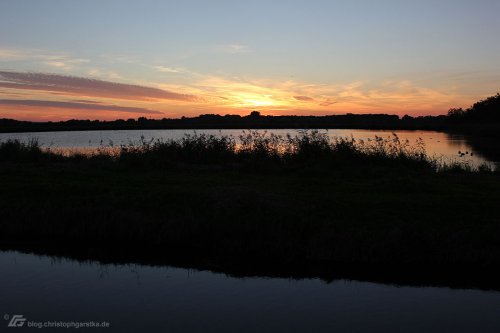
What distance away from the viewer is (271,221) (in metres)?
13.1

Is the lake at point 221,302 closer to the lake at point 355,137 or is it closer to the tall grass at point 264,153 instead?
the tall grass at point 264,153

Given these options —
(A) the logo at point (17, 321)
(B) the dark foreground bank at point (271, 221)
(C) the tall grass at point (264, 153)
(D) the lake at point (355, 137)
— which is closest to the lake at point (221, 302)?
(A) the logo at point (17, 321)

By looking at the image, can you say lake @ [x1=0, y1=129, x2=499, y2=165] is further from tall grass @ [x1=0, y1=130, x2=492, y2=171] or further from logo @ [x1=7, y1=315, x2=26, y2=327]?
logo @ [x1=7, y1=315, x2=26, y2=327]

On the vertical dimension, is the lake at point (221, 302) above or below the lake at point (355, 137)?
below

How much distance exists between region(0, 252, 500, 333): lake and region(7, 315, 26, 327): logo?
7cm

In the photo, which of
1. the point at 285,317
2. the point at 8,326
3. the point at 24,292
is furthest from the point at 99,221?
the point at 285,317

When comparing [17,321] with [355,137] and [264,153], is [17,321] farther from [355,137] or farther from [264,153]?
[355,137]

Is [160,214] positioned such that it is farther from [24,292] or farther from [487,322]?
[487,322]

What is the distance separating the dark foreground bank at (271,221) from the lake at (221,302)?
0.73 metres

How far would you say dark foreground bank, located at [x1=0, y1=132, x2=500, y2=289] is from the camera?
1145 centimetres

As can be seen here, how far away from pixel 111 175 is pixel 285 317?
1389 centimetres

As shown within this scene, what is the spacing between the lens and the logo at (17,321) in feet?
26.4

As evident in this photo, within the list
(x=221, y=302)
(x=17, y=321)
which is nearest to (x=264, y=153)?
(x=221, y=302)

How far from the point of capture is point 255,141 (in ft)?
91.5
